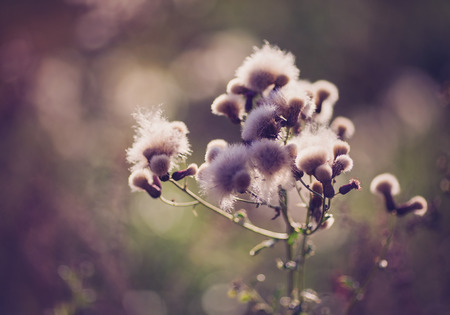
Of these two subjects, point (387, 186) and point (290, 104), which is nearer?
point (290, 104)

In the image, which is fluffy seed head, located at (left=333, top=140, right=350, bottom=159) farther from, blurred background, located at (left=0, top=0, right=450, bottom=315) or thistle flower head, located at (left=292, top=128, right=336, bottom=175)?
blurred background, located at (left=0, top=0, right=450, bottom=315)

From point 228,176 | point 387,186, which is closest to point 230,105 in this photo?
point 228,176

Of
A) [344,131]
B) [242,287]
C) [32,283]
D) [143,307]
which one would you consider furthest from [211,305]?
[344,131]

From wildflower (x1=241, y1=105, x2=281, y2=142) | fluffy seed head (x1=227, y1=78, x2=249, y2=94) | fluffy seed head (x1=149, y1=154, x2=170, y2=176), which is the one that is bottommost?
fluffy seed head (x1=149, y1=154, x2=170, y2=176)

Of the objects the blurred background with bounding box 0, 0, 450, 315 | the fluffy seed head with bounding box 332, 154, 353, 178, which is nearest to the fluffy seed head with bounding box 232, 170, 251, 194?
the fluffy seed head with bounding box 332, 154, 353, 178

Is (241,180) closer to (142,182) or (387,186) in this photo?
(142,182)

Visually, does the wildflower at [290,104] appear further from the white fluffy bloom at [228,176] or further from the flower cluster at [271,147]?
the white fluffy bloom at [228,176]

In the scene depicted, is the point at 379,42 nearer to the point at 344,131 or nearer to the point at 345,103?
the point at 345,103
